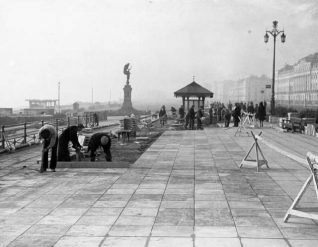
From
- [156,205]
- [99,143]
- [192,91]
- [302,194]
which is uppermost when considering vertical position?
[192,91]

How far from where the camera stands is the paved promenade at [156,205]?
5.39 meters

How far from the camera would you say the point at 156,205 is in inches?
279

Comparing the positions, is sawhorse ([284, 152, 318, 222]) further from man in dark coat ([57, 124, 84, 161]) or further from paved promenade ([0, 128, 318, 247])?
man in dark coat ([57, 124, 84, 161])

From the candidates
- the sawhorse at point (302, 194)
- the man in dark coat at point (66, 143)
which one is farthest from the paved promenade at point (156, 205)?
the man in dark coat at point (66, 143)

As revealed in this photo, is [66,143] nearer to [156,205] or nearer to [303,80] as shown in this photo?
[156,205]

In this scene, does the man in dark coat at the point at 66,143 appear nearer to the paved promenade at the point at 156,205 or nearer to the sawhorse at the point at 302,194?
the paved promenade at the point at 156,205

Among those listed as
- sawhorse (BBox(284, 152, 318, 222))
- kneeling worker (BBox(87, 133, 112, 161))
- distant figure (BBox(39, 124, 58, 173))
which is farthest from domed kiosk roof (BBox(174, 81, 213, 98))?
sawhorse (BBox(284, 152, 318, 222))

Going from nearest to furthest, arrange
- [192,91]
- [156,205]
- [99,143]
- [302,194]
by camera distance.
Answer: [302,194] < [156,205] < [99,143] < [192,91]

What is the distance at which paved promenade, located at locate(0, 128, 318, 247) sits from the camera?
5.39 meters

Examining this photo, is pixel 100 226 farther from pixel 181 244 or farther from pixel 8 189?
pixel 8 189

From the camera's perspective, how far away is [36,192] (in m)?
8.19

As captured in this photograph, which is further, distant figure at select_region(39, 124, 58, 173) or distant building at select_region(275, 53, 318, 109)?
distant building at select_region(275, 53, 318, 109)

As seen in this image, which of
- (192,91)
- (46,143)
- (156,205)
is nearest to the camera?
(156,205)

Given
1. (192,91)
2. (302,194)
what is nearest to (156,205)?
(302,194)
